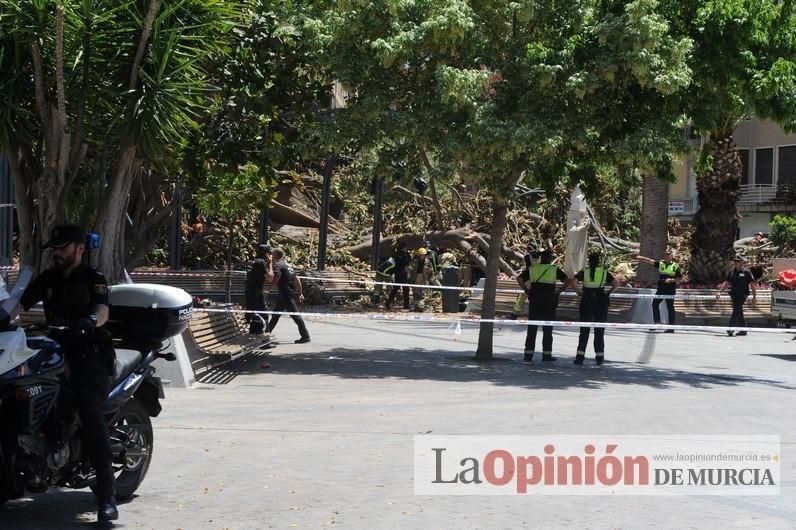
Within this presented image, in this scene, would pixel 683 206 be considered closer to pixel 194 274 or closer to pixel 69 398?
pixel 194 274

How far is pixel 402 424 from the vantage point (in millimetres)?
10133

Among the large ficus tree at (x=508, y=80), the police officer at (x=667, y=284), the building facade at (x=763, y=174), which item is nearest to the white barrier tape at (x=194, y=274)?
the police officer at (x=667, y=284)

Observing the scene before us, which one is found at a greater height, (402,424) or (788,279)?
(788,279)

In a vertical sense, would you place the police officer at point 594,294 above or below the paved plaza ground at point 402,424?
above

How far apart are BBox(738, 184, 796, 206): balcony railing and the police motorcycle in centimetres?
3560

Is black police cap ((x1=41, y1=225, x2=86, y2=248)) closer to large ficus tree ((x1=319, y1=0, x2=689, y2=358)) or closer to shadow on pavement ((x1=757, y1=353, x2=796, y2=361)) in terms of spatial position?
large ficus tree ((x1=319, y1=0, x2=689, y2=358))

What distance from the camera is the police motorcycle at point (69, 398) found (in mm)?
5871

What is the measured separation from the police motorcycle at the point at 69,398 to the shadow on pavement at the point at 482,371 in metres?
6.15

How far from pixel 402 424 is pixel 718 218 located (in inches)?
728

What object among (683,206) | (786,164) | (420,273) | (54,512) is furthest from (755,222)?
(54,512)

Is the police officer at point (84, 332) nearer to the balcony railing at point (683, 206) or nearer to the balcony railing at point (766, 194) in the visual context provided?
the balcony railing at point (766, 194)

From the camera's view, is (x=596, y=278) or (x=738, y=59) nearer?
(x=738, y=59)

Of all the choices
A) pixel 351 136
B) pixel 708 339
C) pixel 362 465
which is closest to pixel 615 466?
pixel 362 465

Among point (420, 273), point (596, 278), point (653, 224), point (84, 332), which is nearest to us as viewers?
point (84, 332)
